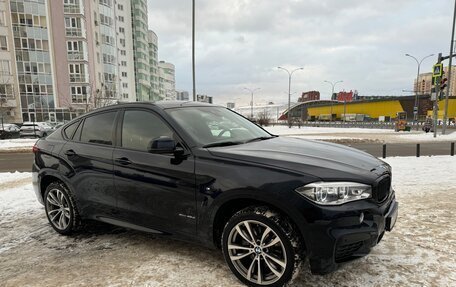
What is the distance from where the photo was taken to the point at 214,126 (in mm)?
3809

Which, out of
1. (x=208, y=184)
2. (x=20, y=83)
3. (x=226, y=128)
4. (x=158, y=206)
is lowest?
(x=158, y=206)

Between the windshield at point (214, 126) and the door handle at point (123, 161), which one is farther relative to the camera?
the door handle at point (123, 161)

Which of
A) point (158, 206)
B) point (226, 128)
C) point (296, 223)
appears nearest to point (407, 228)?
point (296, 223)

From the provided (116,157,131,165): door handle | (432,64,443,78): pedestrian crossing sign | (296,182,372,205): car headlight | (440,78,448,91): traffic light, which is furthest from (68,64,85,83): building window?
(296,182,372,205): car headlight

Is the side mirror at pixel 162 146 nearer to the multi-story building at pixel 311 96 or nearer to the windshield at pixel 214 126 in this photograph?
the windshield at pixel 214 126

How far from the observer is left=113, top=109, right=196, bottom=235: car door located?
3246 mm

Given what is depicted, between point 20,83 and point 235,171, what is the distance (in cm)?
5261

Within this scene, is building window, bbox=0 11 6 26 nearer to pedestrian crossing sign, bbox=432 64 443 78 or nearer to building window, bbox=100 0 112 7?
building window, bbox=100 0 112 7

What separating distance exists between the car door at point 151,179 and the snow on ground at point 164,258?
421 mm

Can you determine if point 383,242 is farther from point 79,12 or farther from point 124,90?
point 124,90

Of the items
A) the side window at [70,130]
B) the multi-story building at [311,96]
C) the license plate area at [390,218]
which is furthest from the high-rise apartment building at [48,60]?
the multi-story building at [311,96]

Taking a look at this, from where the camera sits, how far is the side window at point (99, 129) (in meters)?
4.05

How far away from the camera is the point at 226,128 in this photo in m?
3.92

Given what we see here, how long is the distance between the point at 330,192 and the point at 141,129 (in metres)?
2.23
